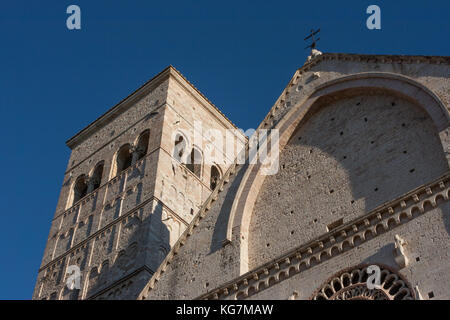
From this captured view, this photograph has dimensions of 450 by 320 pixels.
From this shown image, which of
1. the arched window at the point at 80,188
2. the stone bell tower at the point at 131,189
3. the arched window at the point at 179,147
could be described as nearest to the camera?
the stone bell tower at the point at 131,189

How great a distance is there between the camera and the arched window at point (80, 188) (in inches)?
1053

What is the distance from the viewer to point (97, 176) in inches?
1045

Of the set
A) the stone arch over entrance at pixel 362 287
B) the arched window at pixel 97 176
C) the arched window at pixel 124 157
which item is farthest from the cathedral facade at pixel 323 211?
the arched window at pixel 97 176

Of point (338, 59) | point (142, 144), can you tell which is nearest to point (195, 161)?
point (142, 144)

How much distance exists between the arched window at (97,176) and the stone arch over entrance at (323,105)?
11.4m

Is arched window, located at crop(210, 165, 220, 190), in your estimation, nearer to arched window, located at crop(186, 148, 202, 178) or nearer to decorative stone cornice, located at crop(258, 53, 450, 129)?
arched window, located at crop(186, 148, 202, 178)

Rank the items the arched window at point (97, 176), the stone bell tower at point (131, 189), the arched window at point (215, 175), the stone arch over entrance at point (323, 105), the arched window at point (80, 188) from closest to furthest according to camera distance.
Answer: the stone arch over entrance at point (323, 105)
the stone bell tower at point (131, 189)
the arched window at point (97, 176)
the arched window at point (215, 175)
the arched window at point (80, 188)

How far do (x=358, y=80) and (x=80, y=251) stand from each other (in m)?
11.6

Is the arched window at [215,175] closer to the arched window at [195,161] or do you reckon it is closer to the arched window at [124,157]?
the arched window at [195,161]

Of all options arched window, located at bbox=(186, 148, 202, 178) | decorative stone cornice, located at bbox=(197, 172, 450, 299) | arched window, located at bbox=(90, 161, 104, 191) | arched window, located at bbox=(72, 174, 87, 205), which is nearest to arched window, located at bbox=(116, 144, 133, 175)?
arched window, located at bbox=(90, 161, 104, 191)

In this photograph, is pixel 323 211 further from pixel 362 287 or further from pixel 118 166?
pixel 118 166

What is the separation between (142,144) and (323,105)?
10592 mm
